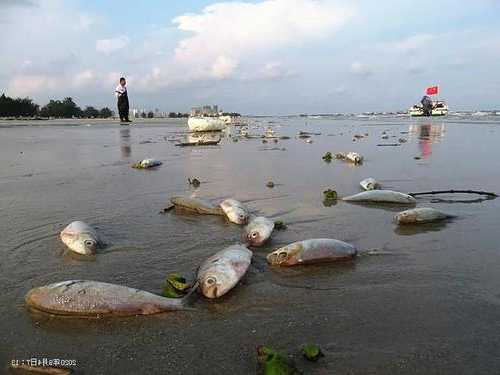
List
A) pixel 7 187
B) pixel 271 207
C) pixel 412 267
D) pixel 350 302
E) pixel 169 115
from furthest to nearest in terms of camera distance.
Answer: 1. pixel 169 115
2. pixel 7 187
3. pixel 271 207
4. pixel 412 267
5. pixel 350 302

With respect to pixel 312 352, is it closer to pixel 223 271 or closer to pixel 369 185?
pixel 223 271

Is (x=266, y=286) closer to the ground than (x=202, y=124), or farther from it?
closer to the ground

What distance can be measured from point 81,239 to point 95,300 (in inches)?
57.5

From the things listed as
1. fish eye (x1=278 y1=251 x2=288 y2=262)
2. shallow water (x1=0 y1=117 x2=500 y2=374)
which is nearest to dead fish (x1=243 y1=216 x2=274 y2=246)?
shallow water (x1=0 y1=117 x2=500 y2=374)

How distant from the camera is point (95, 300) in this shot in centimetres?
292

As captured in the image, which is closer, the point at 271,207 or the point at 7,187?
the point at 271,207

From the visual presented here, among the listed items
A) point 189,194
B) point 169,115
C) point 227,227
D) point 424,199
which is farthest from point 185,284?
point 169,115

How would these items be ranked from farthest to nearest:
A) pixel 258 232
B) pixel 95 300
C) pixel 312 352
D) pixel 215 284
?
1. pixel 258 232
2. pixel 215 284
3. pixel 95 300
4. pixel 312 352

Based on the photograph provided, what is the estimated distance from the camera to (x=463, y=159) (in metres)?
12.1

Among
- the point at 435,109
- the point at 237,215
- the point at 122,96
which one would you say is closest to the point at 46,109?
the point at 122,96

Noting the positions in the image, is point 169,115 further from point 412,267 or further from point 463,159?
point 412,267

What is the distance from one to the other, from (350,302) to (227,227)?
7.50ft

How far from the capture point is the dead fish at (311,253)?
152 inches

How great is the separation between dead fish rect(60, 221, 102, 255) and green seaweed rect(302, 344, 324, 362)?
2574mm
